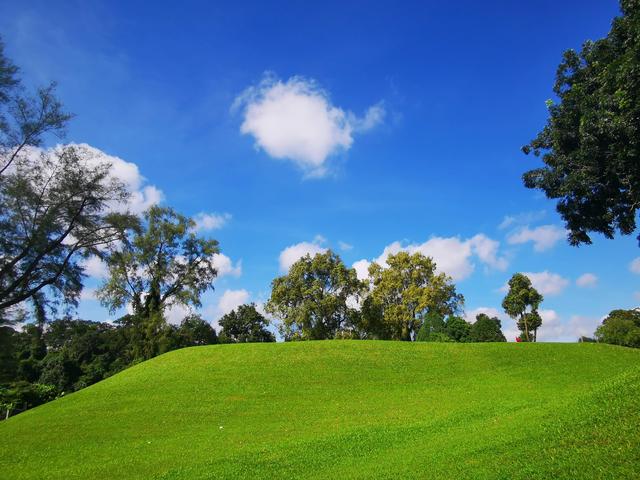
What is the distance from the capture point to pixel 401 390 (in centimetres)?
2466

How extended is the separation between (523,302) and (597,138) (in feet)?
163

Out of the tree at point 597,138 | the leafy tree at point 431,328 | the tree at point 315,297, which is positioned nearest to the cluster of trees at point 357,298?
the tree at point 315,297

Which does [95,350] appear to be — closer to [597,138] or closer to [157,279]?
[157,279]

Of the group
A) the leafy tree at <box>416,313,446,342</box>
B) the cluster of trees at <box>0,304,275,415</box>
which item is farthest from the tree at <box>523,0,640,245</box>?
the cluster of trees at <box>0,304,275,415</box>

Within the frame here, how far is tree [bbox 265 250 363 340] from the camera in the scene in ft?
179

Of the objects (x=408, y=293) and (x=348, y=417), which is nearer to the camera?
(x=348, y=417)

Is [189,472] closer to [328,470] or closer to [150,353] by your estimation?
[328,470]

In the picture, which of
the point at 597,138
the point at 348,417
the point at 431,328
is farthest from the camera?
the point at 431,328

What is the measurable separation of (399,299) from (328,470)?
46.4 metres

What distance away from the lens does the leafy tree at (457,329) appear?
42.3m

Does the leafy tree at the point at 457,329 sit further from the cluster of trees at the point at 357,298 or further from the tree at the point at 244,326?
the tree at the point at 244,326

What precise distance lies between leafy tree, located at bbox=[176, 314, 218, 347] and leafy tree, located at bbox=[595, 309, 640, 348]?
50.9m

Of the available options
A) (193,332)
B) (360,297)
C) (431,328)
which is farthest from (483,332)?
(193,332)

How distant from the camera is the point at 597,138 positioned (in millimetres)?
16469
